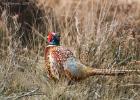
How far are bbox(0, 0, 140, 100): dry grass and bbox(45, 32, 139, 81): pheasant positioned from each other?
0.09 meters

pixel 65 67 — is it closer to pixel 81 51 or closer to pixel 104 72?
pixel 104 72

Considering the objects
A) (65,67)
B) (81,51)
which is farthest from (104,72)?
(81,51)

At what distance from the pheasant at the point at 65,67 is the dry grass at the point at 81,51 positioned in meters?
0.09

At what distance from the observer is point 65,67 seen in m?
5.60

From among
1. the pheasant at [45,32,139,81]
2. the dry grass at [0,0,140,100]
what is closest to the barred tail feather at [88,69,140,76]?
the pheasant at [45,32,139,81]

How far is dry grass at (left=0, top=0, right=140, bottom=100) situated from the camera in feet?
18.2

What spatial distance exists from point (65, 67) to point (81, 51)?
699 millimetres

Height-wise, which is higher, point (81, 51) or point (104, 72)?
point (81, 51)

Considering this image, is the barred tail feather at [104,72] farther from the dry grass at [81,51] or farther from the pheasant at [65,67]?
the dry grass at [81,51]

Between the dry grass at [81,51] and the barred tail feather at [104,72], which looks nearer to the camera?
the dry grass at [81,51]

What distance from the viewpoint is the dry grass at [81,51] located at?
5547 millimetres

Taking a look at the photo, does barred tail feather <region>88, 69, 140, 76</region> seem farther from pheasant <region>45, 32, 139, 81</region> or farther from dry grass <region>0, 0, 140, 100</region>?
dry grass <region>0, 0, 140, 100</region>

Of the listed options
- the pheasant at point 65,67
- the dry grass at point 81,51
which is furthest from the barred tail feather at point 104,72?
the dry grass at point 81,51

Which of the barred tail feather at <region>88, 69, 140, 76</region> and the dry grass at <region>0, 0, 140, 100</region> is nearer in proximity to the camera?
the dry grass at <region>0, 0, 140, 100</region>
